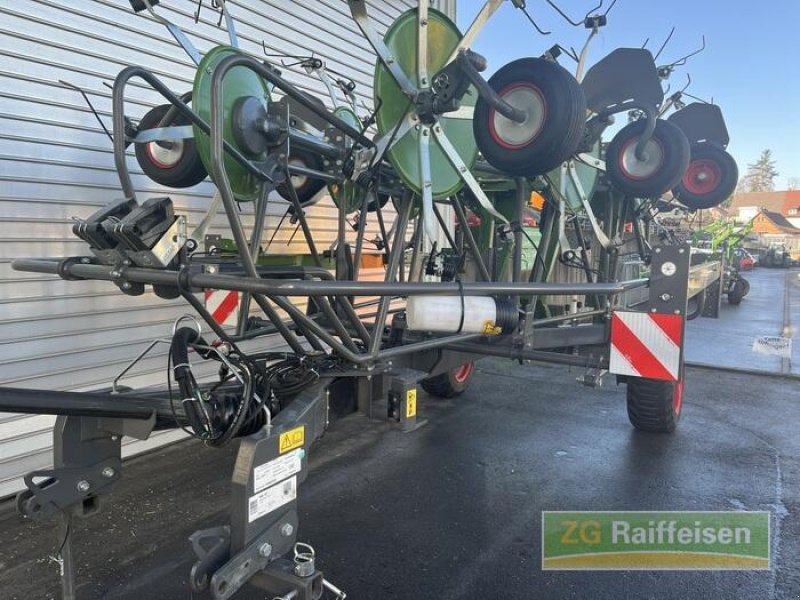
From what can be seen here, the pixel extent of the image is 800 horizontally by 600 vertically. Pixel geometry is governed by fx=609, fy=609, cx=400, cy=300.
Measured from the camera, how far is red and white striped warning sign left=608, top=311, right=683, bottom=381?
11.9 feet

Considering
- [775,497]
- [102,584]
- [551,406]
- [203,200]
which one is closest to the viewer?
[102,584]

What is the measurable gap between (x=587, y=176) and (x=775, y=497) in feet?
7.74

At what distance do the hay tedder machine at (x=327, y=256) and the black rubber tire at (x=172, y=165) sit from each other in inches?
0.4

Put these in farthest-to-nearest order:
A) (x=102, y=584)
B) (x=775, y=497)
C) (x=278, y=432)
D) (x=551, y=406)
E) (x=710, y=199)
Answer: (x=551, y=406)
(x=710, y=199)
(x=775, y=497)
(x=102, y=584)
(x=278, y=432)

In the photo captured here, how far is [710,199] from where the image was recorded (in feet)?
16.5

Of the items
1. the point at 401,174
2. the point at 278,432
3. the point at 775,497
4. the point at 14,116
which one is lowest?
the point at 775,497

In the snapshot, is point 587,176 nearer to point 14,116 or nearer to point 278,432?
point 278,432

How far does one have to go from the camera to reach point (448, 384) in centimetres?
555

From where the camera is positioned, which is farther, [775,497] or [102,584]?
[775,497]

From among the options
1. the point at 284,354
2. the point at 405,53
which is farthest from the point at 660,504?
the point at 405,53

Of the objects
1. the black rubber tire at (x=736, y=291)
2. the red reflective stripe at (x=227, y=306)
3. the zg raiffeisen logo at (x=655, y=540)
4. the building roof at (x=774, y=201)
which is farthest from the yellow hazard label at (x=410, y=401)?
the building roof at (x=774, y=201)

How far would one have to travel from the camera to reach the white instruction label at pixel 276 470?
1.90 metres

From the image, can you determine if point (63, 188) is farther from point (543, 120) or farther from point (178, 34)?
point (543, 120)

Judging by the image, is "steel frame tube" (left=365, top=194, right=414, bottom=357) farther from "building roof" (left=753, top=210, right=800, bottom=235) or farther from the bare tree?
the bare tree
